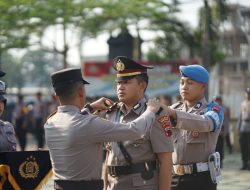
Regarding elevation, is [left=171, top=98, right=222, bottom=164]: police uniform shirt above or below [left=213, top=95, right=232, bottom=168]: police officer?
above

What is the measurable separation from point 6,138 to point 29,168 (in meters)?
0.32

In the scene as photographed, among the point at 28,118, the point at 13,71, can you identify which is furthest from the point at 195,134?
the point at 13,71

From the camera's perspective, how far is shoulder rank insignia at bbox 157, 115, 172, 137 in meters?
3.96

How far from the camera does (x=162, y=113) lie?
3947 millimetres

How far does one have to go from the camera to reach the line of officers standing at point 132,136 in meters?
3.74

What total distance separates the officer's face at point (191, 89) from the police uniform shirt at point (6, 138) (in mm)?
1293

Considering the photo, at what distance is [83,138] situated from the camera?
3.70m

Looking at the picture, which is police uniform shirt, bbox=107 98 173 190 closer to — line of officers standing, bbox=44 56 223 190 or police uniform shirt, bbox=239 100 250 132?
line of officers standing, bbox=44 56 223 190

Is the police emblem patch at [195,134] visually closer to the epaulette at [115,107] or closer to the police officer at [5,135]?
the epaulette at [115,107]

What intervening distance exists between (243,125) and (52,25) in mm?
7058

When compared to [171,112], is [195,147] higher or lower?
lower

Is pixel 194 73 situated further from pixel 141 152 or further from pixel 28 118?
pixel 28 118

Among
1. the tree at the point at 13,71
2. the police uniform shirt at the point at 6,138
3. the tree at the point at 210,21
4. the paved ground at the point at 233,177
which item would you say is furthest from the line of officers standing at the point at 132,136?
the tree at the point at 13,71

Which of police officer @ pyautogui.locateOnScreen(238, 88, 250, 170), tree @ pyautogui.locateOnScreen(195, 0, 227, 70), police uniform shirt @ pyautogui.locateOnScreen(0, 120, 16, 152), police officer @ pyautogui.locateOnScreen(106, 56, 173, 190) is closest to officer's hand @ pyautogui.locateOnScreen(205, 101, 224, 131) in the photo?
police officer @ pyautogui.locateOnScreen(106, 56, 173, 190)
